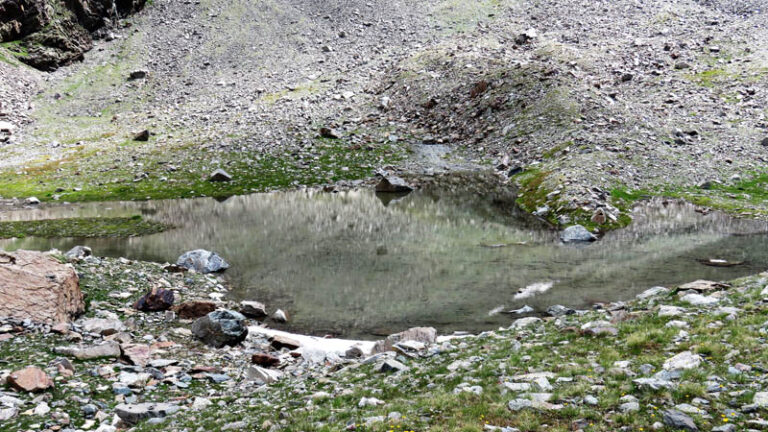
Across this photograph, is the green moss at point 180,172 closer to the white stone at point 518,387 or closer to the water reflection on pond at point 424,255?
the water reflection on pond at point 424,255

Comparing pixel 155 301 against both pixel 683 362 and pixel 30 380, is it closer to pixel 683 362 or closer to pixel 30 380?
pixel 30 380

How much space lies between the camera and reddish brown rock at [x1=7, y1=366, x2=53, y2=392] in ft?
44.2

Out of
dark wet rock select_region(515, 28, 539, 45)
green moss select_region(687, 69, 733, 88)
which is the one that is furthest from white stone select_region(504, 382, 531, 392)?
dark wet rock select_region(515, 28, 539, 45)

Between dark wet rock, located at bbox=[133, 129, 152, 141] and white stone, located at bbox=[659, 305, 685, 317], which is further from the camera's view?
dark wet rock, located at bbox=[133, 129, 152, 141]

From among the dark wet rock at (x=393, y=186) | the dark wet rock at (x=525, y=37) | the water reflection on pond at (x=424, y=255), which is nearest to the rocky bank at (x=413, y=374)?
the water reflection on pond at (x=424, y=255)

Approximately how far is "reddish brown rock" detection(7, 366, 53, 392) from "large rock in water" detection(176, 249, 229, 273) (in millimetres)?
16839

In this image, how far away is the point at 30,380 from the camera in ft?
44.9

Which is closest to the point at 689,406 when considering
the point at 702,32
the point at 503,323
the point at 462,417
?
the point at 462,417

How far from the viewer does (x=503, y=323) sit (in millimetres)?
21719

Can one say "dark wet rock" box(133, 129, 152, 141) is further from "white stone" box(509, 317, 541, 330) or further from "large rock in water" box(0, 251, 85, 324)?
"white stone" box(509, 317, 541, 330)

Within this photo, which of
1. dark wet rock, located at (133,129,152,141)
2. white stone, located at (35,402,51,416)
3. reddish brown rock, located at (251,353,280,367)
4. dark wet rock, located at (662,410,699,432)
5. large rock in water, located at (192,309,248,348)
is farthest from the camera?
dark wet rock, located at (133,129,152,141)

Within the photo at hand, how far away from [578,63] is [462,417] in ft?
264

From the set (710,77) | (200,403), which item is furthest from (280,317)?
(710,77)

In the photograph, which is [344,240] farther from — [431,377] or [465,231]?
[431,377]
